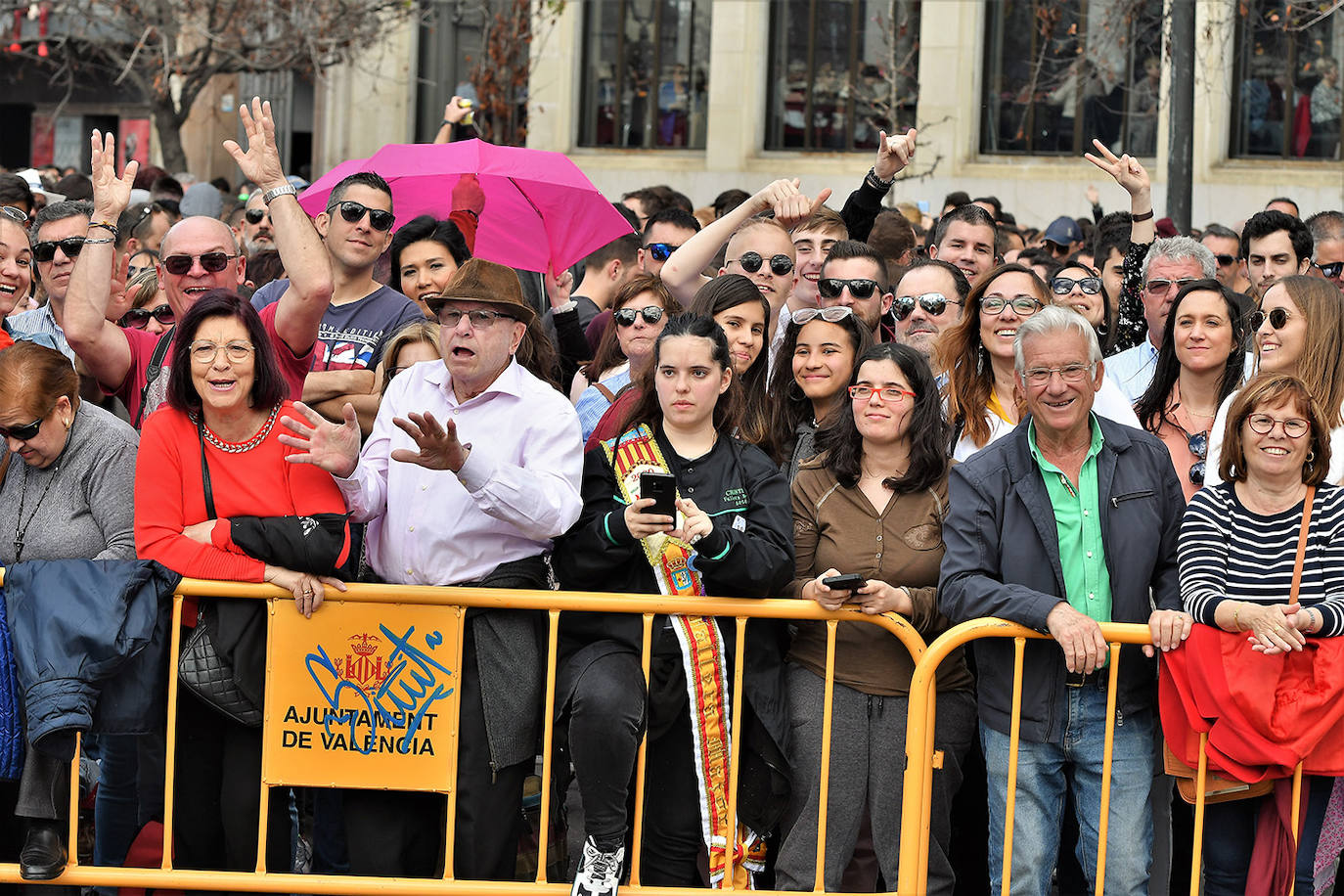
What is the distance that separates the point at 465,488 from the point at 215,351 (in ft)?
2.94

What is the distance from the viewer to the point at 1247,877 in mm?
4777

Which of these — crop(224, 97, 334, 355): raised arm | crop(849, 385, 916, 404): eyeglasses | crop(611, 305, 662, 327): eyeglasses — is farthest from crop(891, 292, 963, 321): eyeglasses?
crop(224, 97, 334, 355): raised arm

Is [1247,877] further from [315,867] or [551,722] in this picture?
[315,867]

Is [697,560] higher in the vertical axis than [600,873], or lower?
higher

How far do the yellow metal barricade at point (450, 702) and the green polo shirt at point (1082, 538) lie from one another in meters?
0.51

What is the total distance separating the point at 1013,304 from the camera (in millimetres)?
5590

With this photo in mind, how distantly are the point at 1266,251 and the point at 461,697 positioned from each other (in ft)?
17.6

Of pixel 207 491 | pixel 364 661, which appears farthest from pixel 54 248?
pixel 364 661

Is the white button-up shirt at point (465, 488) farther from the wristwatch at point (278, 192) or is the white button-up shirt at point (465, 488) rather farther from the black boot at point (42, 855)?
the black boot at point (42, 855)

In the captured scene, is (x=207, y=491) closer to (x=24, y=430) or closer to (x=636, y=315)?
(x=24, y=430)

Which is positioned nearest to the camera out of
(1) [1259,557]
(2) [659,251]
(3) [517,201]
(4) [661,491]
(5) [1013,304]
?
(4) [661,491]

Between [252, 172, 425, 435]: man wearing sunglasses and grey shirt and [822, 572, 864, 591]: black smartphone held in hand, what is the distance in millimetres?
1816

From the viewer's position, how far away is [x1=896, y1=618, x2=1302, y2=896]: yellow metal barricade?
15.2 feet

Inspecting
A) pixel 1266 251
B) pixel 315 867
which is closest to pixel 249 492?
pixel 315 867
